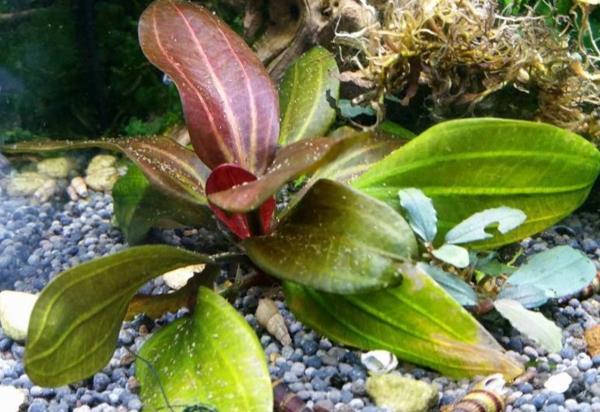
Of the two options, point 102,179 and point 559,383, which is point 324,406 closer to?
point 559,383

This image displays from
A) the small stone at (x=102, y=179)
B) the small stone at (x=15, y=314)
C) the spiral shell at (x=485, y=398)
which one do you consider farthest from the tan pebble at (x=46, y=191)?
the spiral shell at (x=485, y=398)

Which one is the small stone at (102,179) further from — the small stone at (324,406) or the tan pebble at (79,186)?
the small stone at (324,406)

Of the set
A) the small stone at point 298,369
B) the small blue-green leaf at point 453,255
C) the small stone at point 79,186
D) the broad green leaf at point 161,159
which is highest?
the small blue-green leaf at point 453,255

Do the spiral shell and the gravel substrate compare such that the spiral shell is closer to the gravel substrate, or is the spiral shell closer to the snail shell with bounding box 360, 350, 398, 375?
the gravel substrate

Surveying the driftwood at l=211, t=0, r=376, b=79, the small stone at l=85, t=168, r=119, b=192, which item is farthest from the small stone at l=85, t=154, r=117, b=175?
the driftwood at l=211, t=0, r=376, b=79

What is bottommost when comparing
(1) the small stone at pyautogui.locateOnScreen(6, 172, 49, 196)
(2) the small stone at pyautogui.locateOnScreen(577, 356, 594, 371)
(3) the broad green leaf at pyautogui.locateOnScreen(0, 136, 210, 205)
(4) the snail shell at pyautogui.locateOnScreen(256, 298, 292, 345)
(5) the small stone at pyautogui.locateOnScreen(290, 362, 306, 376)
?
(1) the small stone at pyautogui.locateOnScreen(6, 172, 49, 196)
